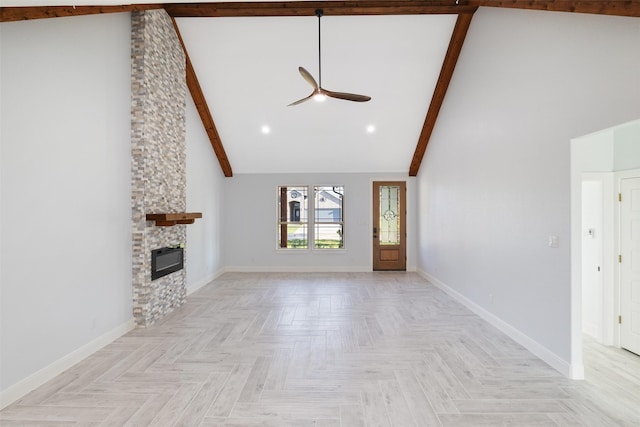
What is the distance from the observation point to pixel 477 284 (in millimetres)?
4699

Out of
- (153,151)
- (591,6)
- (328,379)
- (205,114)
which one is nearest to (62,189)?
(153,151)

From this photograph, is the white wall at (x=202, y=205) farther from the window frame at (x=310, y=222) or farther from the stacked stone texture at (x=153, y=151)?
the window frame at (x=310, y=222)

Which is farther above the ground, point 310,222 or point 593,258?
point 310,222

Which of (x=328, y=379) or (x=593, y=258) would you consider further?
(x=593, y=258)

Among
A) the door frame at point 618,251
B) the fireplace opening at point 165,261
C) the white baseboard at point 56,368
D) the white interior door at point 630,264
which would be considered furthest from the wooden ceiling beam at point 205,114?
the white interior door at point 630,264

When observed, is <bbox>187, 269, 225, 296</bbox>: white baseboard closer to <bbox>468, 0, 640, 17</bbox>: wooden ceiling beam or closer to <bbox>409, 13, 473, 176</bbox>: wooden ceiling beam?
<bbox>409, 13, 473, 176</bbox>: wooden ceiling beam

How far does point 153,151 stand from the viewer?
14.2 feet

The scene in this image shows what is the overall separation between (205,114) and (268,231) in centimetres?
315

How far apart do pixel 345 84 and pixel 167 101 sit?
119 inches

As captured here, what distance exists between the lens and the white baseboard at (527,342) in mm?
2924

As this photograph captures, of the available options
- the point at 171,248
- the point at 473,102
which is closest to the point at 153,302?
the point at 171,248

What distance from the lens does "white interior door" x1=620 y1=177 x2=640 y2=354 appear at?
11.2 feet

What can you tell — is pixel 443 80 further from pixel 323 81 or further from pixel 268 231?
pixel 268 231

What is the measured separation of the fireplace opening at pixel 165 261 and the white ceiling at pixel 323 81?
310 centimetres
